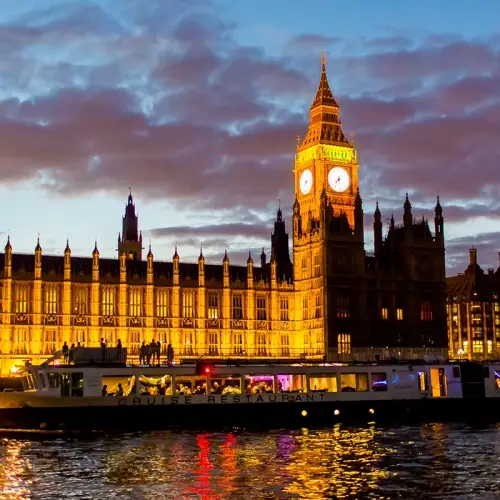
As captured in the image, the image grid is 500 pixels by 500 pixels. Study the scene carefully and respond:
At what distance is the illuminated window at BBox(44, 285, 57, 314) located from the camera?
104 meters

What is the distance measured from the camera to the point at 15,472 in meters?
41.0

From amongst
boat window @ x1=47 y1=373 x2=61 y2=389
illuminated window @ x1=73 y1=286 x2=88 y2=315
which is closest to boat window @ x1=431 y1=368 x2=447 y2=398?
boat window @ x1=47 y1=373 x2=61 y2=389

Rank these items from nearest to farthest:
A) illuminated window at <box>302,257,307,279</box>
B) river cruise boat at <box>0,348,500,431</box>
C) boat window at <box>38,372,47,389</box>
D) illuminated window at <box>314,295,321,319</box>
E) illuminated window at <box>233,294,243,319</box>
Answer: river cruise boat at <box>0,348,500,431</box> → boat window at <box>38,372,47,389</box> → illuminated window at <box>314,295,321,319</box> → illuminated window at <box>233,294,243,319</box> → illuminated window at <box>302,257,307,279</box>

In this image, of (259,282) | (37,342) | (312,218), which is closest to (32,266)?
(37,342)

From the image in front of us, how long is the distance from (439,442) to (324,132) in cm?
8098

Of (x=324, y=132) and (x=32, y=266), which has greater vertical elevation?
(x=324, y=132)

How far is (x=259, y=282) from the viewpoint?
116 m

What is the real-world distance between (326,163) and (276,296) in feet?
68.7

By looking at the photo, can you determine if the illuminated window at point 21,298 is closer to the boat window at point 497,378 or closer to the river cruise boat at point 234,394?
the river cruise boat at point 234,394

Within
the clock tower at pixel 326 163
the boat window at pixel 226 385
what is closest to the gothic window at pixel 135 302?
the clock tower at pixel 326 163

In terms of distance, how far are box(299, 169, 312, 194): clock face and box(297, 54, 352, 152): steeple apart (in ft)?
13.5

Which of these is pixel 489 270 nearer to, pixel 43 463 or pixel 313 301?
pixel 313 301

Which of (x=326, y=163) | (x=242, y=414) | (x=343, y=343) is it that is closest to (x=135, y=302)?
(x=343, y=343)

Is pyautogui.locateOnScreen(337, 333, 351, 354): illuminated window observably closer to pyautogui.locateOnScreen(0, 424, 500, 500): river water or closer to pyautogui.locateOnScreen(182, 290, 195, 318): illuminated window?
pyautogui.locateOnScreen(182, 290, 195, 318): illuminated window
